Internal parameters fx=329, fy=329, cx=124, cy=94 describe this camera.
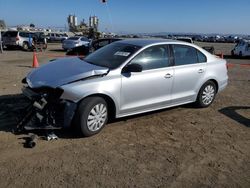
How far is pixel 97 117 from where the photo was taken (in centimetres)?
557

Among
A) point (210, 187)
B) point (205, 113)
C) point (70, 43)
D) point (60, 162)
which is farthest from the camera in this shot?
point (70, 43)

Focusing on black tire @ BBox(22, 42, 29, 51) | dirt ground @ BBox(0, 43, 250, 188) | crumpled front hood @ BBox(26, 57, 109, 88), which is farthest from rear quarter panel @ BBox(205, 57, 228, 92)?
black tire @ BBox(22, 42, 29, 51)

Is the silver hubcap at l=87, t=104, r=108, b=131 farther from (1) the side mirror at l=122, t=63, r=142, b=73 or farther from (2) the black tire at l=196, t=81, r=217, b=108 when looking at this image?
(2) the black tire at l=196, t=81, r=217, b=108

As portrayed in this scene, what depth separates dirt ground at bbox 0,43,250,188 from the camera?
4176 millimetres

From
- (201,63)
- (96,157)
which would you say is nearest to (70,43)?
(201,63)

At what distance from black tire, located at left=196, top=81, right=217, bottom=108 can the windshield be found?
6.84 feet

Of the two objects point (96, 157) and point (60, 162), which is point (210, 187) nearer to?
point (96, 157)

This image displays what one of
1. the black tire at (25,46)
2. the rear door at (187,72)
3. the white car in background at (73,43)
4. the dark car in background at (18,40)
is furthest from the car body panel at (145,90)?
the black tire at (25,46)

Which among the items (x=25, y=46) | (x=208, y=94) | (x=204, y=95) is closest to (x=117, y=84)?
(x=204, y=95)

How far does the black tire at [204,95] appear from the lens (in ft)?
24.8

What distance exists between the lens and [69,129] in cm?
583

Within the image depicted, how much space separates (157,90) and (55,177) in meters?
2.99

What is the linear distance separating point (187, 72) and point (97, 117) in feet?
8.18

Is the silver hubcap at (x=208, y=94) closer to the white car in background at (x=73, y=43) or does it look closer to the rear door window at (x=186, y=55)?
the rear door window at (x=186, y=55)
